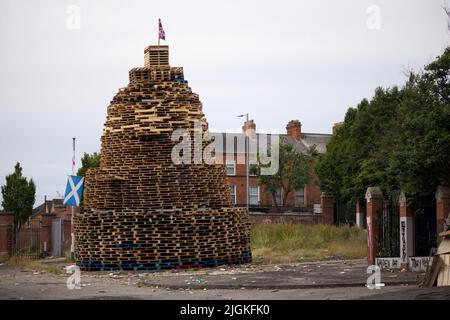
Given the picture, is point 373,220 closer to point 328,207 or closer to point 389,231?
point 389,231

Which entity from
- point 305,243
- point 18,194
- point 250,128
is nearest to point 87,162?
point 18,194

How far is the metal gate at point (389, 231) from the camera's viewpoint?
2386 cm

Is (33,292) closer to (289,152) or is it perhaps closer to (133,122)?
(133,122)

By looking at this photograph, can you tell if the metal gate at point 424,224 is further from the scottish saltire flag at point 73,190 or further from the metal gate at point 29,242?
the metal gate at point 29,242

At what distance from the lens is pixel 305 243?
111 ft

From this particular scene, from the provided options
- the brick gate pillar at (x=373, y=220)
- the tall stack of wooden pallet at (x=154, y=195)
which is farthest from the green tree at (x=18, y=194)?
the brick gate pillar at (x=373, y=220)

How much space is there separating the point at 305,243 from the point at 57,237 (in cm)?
1439

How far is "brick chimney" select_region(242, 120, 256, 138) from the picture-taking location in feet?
208

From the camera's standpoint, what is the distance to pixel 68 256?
36031 millimetres

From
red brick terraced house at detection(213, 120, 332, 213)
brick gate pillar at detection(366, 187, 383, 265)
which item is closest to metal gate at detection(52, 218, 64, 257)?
brick gate pillar at detection(366, 187, 383, 265)

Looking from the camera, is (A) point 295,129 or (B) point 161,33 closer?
(B) point 161,33

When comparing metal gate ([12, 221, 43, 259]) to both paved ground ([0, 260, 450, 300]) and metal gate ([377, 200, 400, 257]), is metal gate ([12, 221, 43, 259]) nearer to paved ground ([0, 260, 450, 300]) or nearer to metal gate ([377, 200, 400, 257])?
paved ground ([0, 260, 450, 300])

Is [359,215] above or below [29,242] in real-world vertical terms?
above

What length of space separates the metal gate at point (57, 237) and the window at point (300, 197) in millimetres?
29121
